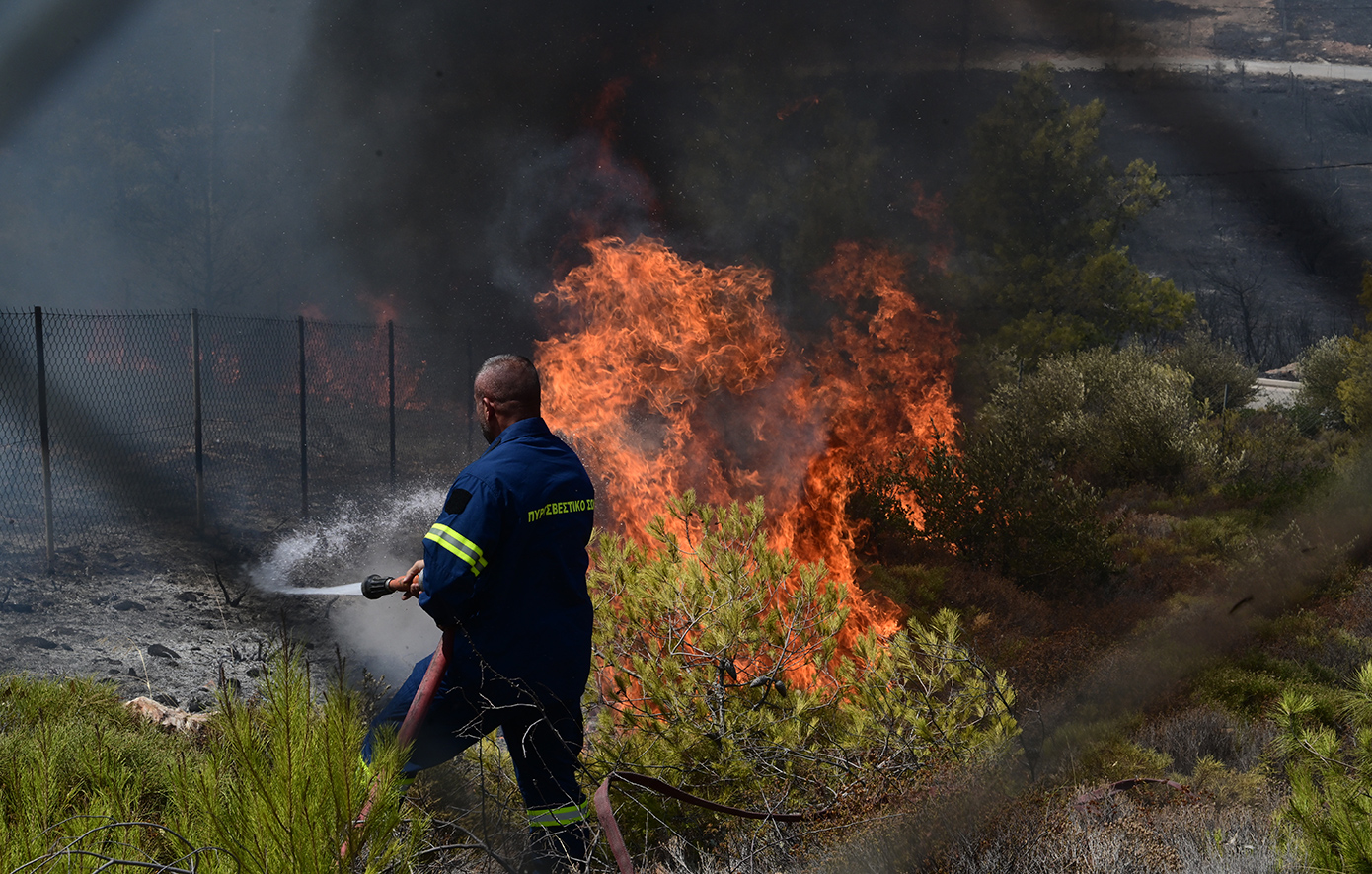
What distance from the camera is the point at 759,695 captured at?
3.85m

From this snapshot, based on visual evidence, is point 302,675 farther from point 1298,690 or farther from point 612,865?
point 1298,690

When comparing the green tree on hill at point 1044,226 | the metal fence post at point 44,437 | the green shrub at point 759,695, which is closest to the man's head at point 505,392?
the green shrub at point 759,695

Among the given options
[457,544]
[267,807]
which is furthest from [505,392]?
[267,807]

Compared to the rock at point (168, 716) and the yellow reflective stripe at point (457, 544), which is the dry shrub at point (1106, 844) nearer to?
the yellow reflective stripe at point (457, 544)

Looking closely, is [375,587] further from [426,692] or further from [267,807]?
[267,807]

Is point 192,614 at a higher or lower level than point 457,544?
lower

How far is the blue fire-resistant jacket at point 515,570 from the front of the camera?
294 cm

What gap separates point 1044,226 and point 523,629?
20.4 meters

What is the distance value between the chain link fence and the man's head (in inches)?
233

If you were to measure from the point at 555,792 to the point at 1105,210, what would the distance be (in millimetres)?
21422

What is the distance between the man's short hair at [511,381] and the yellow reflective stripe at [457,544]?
24.2 inches

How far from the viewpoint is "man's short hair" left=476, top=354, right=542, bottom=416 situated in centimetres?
335

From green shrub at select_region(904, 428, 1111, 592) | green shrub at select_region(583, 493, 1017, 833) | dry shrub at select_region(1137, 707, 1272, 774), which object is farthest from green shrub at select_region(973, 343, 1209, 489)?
green shrub at select_region(583, 493, 1017, 833)

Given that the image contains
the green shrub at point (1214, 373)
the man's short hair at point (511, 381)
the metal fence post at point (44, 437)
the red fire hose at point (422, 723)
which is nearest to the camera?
the red fire hose at point (422, 723)
